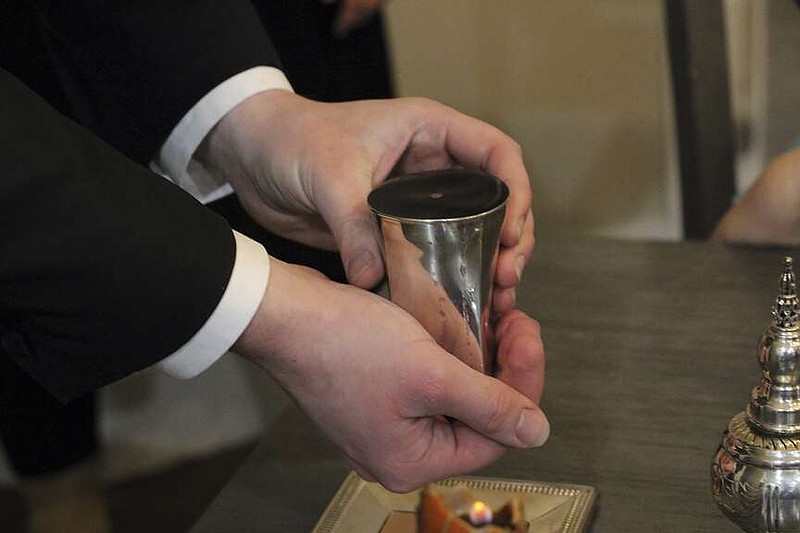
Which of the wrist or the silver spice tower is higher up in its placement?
the wrist

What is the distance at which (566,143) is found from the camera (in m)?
2.31

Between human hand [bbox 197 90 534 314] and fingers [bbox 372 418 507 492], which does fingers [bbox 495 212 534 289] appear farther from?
fingers [bbox 372 418 507 492]

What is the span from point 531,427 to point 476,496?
54 mm

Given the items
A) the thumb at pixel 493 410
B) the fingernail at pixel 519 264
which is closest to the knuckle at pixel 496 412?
the thumb at pixel 493 410

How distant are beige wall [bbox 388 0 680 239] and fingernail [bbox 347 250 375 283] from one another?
1.50 meters

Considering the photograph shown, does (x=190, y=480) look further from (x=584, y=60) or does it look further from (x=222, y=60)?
(x=222, y=60)

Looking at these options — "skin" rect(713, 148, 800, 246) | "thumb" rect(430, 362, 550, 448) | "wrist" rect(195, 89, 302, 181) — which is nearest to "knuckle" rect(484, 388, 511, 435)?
"thumb" rect(430, 362, 550, 448)

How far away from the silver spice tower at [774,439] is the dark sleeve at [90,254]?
0.30m

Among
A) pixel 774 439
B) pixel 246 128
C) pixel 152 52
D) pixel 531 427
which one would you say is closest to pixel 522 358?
pixel 531 427

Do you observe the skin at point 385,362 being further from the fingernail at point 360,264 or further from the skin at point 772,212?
the skin at point 772,212

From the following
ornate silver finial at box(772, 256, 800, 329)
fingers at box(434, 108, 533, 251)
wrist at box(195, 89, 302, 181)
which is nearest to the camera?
ornate silver finial at box(772, 256, 800, 329)

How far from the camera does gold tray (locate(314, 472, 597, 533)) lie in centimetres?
72

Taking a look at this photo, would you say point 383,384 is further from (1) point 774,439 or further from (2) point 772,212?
(2) point 772,212

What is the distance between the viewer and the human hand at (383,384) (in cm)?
71
